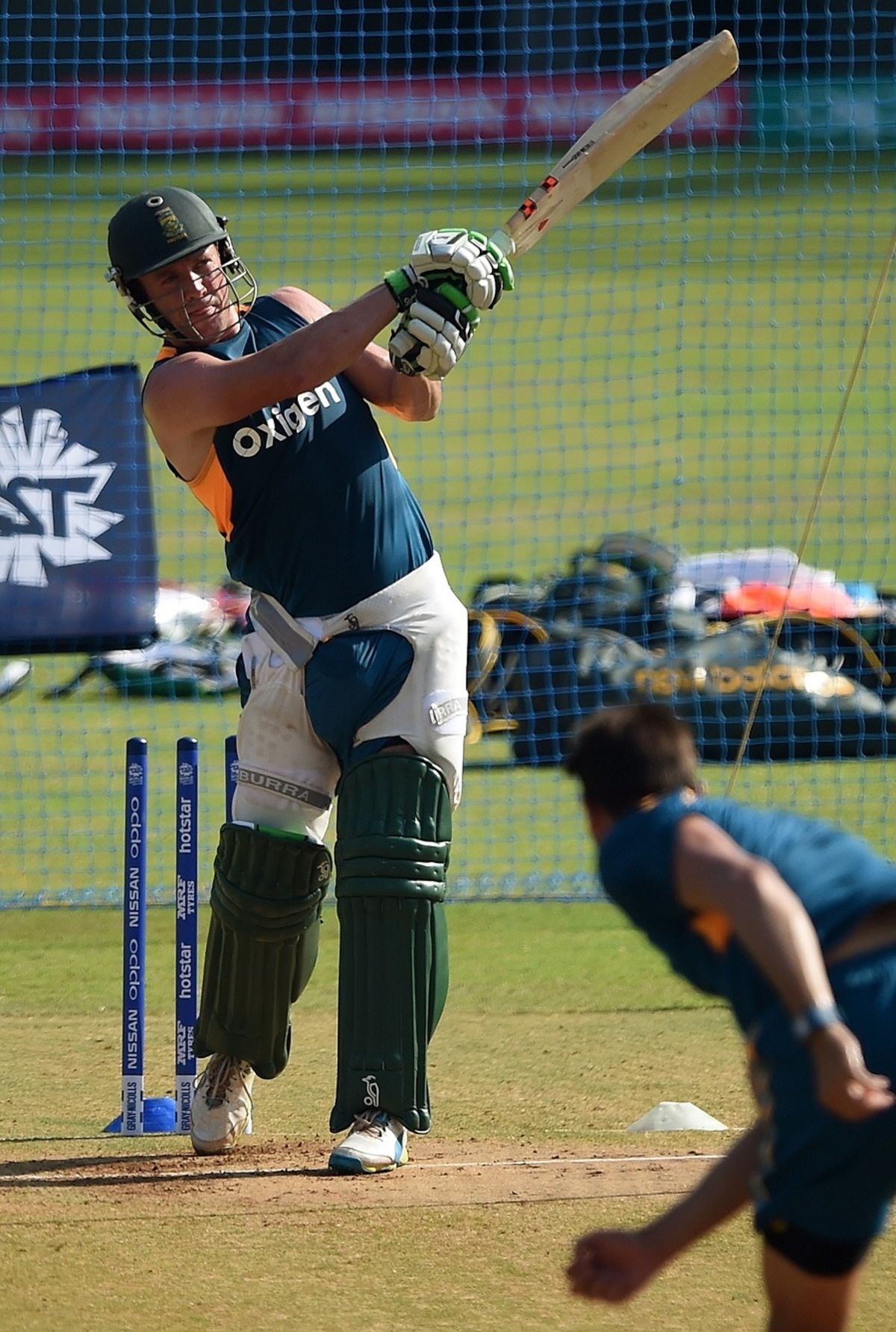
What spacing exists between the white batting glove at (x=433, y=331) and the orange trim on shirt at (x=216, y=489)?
20.2 inches

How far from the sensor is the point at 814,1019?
227 centimetres

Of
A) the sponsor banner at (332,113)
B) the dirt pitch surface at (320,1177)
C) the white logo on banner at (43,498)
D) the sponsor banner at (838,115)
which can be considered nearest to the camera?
the dirt pitch surface at (320,1177)

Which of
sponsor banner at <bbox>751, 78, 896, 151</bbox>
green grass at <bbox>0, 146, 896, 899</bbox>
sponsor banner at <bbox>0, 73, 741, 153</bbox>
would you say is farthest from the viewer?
sponsor banner at <bbox>0, 73, 741, 153</bbox>

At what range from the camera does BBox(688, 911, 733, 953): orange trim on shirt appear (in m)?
2.42

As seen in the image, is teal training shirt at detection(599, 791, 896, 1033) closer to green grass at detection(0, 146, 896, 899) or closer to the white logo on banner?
green grass at detection(0, 146, 896, 899)

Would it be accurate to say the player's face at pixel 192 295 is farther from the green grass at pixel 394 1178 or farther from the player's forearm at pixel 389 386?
the green grass at pixel 394 1178

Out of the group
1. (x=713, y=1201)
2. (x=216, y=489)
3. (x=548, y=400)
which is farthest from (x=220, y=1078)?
(x=548, y=400)

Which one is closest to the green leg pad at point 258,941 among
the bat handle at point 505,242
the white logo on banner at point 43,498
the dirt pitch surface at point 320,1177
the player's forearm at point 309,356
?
the dirt pitch surface at point 320,1177

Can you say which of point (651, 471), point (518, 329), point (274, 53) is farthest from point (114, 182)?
point (651, 471)

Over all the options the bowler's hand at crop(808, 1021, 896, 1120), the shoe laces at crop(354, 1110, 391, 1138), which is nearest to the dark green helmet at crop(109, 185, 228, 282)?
the shoe laces at crop(354, 1110, 391, 1138)

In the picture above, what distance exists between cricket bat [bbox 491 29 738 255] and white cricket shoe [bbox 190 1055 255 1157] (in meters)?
2.07

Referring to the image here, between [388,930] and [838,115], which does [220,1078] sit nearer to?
[388,930]

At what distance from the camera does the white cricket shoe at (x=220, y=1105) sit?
456 cm

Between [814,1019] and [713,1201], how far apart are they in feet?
1.42
